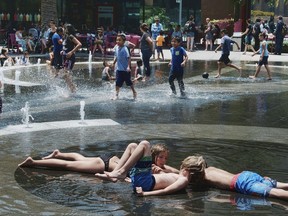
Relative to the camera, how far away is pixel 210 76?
878 inches

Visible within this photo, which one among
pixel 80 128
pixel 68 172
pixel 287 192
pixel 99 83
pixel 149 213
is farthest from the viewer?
pixel 99 83

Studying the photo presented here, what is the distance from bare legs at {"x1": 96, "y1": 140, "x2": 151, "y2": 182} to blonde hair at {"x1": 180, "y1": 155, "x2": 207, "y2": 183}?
455 millimetres

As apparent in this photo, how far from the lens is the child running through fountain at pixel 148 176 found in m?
7.02

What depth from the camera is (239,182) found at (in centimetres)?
712

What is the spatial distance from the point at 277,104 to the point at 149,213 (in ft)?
31.8

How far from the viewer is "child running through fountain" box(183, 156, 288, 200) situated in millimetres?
6943

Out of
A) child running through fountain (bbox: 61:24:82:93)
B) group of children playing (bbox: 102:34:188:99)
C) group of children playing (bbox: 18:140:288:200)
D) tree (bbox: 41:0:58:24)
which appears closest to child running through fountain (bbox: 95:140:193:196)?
group of children playing (bbox: 18:140:288:200)

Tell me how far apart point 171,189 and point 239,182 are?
2.60 ft

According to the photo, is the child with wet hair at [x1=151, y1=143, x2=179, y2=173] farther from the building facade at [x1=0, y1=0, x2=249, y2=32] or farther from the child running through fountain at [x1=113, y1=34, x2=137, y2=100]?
the building facade at [x1=0, y1=0, x2=249, y2=32]

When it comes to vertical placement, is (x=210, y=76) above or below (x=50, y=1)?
below

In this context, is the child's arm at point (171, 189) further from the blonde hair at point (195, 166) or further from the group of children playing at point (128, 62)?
the group of children playing at point (128, 62)

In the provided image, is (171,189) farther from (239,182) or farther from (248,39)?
(248,39)

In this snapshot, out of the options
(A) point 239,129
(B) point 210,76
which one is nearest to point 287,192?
(A) point 239,129

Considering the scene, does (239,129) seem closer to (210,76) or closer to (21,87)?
(21,87)
